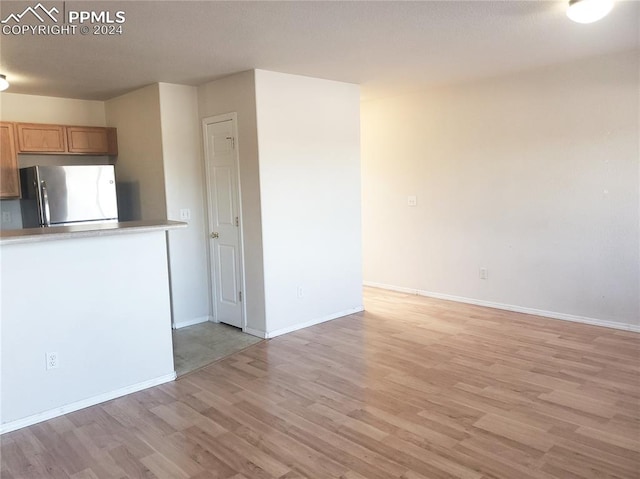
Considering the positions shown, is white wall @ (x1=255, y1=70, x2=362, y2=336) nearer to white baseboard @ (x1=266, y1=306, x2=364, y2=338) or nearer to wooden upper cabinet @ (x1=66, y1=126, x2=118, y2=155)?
white baseboard @ (x1=266, y1=306, x2=364, y2=338)

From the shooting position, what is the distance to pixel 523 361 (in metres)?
3.64

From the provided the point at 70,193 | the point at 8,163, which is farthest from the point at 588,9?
the point at 8,163

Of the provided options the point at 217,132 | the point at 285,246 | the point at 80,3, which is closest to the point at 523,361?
the point at 285,246

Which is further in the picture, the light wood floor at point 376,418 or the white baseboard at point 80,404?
the white baseboard at point 80,404

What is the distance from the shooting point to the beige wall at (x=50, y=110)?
15.8ft

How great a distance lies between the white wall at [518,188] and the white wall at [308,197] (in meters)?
0.99

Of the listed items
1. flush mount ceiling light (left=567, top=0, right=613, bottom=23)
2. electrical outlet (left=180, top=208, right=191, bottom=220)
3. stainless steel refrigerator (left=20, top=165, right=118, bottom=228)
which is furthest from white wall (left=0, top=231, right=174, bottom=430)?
flush mount ceiling light (left=567, top=0, right=613, bottom=23)

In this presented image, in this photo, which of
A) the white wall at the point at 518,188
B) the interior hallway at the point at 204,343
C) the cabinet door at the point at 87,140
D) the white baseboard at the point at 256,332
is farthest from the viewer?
the cabinet door at the point at 87,140

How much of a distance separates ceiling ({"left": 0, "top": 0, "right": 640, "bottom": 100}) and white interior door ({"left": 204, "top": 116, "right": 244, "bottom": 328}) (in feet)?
1.79

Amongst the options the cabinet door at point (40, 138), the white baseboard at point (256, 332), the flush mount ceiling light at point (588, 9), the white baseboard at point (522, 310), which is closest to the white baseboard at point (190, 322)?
the white baseboard at point (256, 332)

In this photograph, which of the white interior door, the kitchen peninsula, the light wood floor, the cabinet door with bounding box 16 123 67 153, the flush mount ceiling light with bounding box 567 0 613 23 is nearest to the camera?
the light wood floor

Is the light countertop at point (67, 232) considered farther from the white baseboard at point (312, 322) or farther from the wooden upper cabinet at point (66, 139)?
the wooden upper cabinet at point (66, 139)

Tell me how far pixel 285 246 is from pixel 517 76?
2834 millimetres

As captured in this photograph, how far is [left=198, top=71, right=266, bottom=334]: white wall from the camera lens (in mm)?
4262
